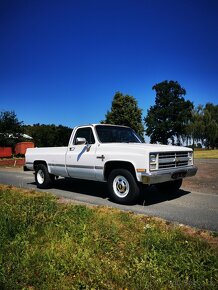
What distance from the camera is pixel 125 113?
42.4 meters

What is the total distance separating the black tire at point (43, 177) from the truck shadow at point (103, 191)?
501mm

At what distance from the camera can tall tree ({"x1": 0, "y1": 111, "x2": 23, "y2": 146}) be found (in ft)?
119

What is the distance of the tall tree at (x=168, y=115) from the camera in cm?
6225

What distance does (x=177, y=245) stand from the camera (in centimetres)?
427

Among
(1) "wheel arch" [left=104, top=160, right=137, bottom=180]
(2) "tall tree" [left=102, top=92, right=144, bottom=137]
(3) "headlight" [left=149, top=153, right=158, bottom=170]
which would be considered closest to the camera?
(3) "headlight" [left=149, top=153, right=158, bottom=170]

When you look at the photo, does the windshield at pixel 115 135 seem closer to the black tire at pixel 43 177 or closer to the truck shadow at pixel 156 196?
the truck shadow at pixel 156 196

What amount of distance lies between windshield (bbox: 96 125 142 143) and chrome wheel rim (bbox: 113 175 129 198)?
1377mm

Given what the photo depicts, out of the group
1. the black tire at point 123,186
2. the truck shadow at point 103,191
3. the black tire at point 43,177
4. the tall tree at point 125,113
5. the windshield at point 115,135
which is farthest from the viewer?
the tall tree at point 125,113

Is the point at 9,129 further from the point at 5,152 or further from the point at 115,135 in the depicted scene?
the point at 115,135

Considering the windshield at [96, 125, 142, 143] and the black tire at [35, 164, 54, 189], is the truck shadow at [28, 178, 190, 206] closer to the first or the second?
the black tire at [35, 164, 54, 189]

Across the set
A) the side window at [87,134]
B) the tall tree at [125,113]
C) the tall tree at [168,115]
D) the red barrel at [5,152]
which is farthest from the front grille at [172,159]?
the tall tree at [168,115]

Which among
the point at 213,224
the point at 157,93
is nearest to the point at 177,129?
the point at 157,93

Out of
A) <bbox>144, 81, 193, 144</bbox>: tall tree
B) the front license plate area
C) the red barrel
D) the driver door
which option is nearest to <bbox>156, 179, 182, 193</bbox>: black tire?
the front license plate area

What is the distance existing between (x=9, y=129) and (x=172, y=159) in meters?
33.0
